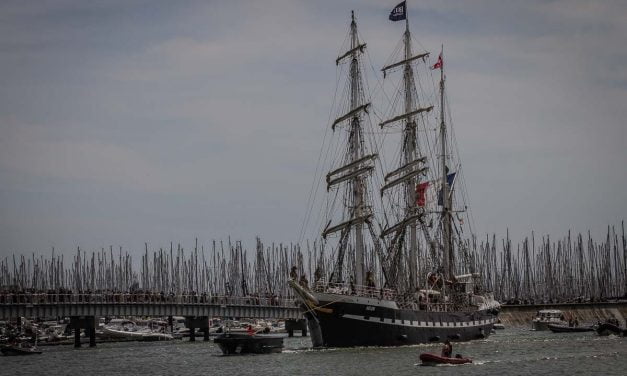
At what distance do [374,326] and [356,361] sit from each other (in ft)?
45.6

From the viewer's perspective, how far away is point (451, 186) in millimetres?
127312

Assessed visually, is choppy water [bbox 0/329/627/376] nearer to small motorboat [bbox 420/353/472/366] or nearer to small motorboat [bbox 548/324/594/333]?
small motorboat [bbox 420/353/472/366]

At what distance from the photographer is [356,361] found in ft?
276

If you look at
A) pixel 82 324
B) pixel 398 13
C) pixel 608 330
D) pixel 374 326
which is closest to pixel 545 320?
pixel 608 330

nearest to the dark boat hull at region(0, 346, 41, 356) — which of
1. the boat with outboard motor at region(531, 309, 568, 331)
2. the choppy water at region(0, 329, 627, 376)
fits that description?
the choppy water at region(0, 329, 627, 376)

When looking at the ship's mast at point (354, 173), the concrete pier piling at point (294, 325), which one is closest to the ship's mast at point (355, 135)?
the ship's mast at point (354, 173)

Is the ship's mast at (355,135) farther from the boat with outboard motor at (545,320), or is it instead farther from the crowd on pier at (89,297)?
the boat with outboard motor at (545,320)

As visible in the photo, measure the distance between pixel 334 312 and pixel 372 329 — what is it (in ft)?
14.2

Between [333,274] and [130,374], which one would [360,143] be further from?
[130,374]

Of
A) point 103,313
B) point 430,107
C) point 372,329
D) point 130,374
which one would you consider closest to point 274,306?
point 103,313

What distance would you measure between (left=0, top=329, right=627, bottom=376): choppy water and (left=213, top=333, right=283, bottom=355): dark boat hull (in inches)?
54.4

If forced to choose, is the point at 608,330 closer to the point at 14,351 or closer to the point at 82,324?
→ the point at 82,324

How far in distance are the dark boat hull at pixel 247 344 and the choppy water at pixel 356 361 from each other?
4.54 ft

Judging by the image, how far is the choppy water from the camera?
7794 cm
